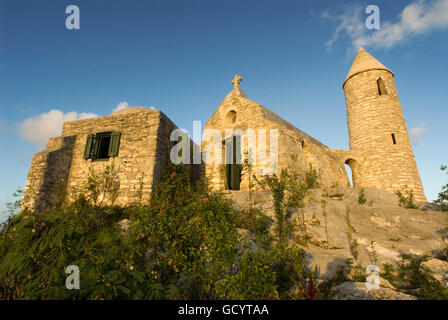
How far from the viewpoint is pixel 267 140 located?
10.5 meters

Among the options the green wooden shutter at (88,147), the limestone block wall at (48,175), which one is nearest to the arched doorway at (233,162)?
the green wooden shutter at (88,147)

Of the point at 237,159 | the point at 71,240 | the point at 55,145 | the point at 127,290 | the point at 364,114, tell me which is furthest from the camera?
the point at 364,114

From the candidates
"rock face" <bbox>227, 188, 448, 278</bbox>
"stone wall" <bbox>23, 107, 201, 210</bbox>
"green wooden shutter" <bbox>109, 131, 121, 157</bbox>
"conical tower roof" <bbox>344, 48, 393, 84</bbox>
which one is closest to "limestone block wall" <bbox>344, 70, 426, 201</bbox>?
"conical tower roof" <bbox>344, 48, 393, 84</bbox>

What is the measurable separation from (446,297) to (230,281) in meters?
3.45

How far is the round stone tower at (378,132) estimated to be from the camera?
15.2m

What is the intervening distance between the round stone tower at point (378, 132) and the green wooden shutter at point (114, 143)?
15.8 metres

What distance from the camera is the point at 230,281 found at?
3.22m

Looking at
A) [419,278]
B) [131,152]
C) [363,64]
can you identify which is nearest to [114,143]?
[131,152]

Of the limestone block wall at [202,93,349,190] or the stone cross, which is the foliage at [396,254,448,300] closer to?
the limestone block wall at [202,93,349,190]

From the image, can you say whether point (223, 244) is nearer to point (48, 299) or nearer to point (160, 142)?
point (48, 299)

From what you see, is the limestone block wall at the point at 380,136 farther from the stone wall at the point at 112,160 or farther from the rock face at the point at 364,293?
the stone wall at the point at 112,160

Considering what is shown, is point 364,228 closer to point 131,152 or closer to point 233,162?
point 233,162

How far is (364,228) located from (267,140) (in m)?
5.29
